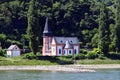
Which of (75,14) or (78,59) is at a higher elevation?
(75,14)

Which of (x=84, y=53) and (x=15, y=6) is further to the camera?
(x=15, y=6)

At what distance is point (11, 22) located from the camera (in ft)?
429

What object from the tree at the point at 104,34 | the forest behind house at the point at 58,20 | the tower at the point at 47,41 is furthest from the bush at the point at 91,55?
the tower at the point at 47,41

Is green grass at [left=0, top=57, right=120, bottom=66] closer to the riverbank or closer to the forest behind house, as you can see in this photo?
the riverbank

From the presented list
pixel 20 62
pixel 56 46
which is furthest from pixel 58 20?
pixel 20 62

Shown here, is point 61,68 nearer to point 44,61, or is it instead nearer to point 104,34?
point 44,61

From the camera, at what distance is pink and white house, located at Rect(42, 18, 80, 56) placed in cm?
11319

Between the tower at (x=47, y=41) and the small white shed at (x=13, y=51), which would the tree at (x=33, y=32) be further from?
the tower at (x=47, y=41)

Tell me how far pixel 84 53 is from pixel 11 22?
27.1 metres

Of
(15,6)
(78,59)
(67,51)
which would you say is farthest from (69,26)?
(78,59)

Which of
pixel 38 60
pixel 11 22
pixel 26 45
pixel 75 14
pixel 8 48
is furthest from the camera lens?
pixel 75 14

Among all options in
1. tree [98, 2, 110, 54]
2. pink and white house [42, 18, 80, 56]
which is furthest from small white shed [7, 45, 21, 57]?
tree [98, 2, 110, 54]

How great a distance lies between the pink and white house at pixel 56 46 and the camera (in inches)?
4456

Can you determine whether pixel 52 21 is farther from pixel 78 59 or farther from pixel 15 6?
pixel 78 59
